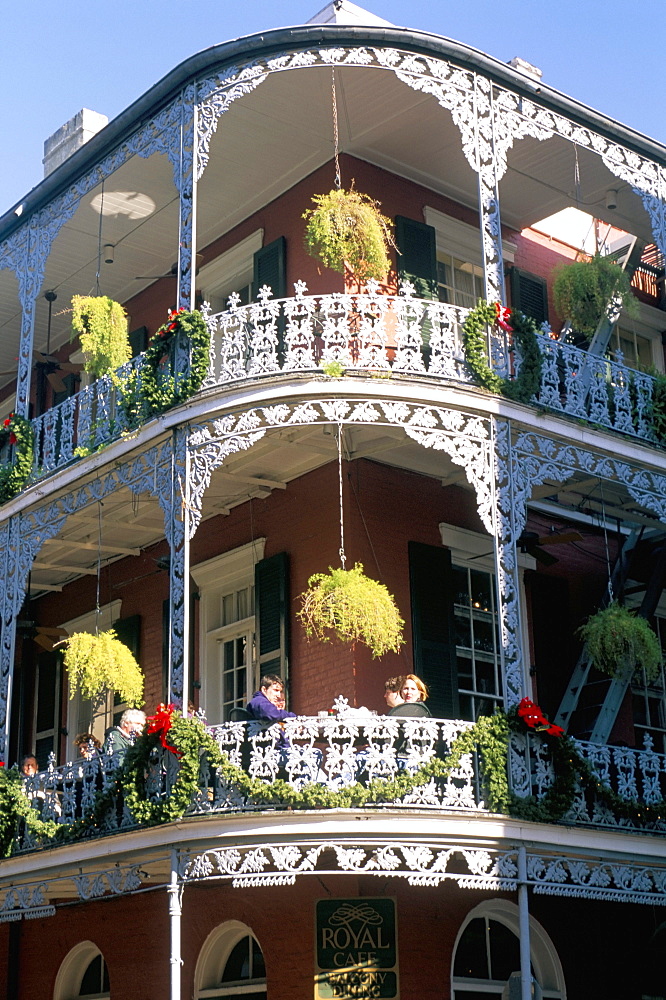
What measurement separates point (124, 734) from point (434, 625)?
3.05 meters

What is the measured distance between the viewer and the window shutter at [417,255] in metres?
13.5

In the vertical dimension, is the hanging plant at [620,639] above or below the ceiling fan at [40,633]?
below

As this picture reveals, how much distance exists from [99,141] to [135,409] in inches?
124

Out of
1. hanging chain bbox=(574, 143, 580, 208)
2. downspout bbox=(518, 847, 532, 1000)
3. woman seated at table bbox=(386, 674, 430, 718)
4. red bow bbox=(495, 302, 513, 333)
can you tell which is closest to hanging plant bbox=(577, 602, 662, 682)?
woman seated at table bbox=(386, 674, 430, 718)

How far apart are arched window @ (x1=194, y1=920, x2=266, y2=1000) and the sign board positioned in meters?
1.11

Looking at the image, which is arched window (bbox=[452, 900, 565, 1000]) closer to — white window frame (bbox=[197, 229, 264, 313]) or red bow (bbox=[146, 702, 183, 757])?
red bow (bbox=[146, 702, 183, 757])

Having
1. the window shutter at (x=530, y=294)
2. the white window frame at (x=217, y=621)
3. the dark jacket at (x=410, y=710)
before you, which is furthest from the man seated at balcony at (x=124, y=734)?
the window shutter at (x=530, y=294)

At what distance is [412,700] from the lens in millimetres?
10992

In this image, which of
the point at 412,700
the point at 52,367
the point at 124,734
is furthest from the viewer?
the point at 52,367

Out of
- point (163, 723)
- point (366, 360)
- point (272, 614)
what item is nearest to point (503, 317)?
point (366, 360)

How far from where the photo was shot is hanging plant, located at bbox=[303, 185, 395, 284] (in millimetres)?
11656

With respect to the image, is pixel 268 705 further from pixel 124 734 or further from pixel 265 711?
pixel 124 734

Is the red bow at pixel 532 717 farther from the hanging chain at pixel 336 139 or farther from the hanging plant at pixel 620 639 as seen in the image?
the hanging chain at pixel 336 139

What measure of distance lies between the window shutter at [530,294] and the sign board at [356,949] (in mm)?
6881
